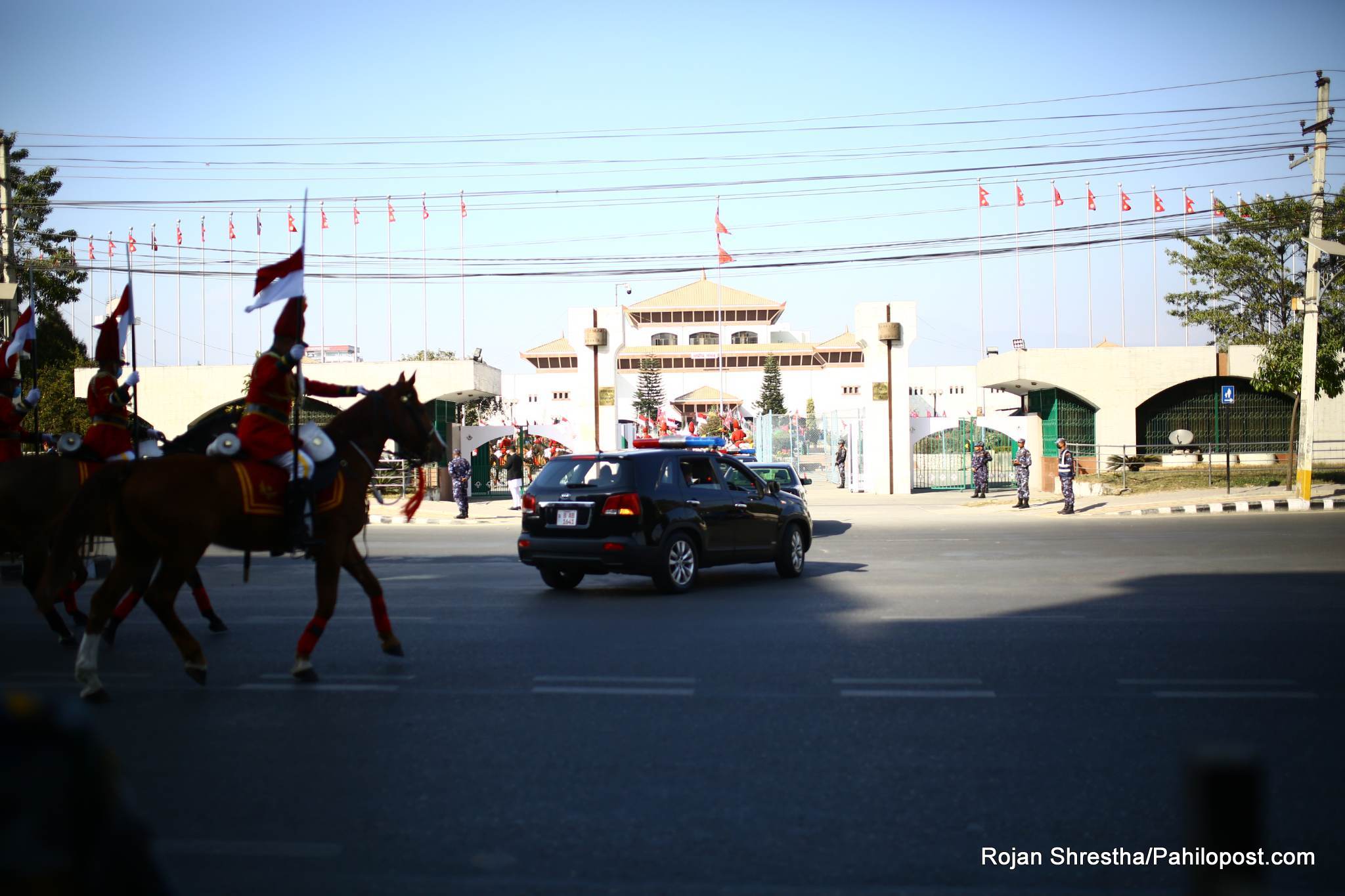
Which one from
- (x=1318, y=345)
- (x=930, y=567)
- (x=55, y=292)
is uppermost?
(x=55, y=292)

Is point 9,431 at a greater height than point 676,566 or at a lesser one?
greater

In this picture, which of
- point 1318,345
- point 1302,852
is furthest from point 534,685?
point 1318,345

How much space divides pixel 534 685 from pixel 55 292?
44344 mm

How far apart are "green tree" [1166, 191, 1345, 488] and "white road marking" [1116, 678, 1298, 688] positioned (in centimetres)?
2862

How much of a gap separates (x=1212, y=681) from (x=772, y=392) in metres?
88.9

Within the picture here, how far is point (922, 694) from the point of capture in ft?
25.3

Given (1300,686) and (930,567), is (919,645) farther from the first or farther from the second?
(930,567)

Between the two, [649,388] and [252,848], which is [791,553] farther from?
[649,388]

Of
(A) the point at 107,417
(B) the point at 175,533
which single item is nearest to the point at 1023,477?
(A) the point at 107,417

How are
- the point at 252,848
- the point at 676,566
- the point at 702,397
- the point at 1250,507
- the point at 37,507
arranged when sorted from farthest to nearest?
the point at 702,397 → the point at 1250,507 → the point at 676,566 → the point at 37,507 → the point at 252,848

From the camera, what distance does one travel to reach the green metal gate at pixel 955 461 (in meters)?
42.9

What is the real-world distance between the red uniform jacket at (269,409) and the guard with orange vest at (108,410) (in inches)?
114

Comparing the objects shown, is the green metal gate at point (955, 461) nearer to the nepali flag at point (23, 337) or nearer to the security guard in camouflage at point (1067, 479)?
the security guard in camouflage at point (1067, 479)

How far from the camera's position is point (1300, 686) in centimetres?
788
